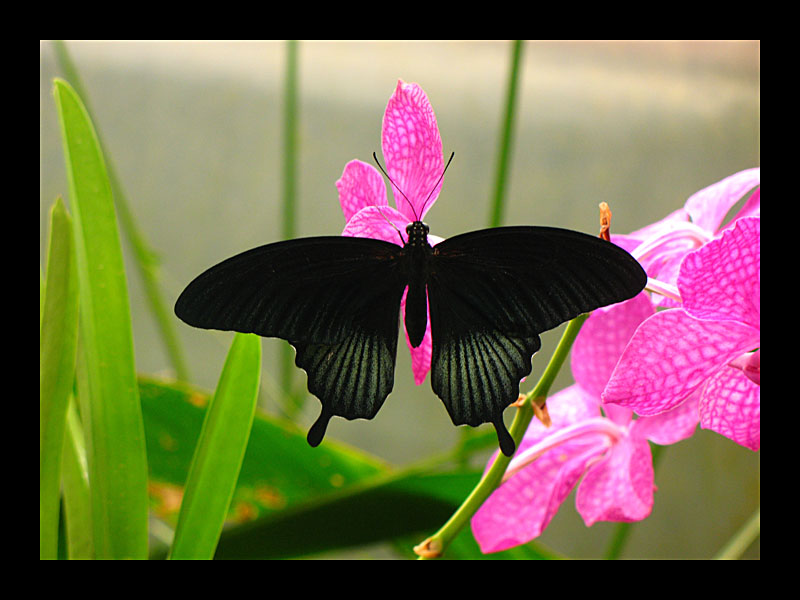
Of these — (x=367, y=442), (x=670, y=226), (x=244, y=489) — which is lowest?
(x=367, y=442)

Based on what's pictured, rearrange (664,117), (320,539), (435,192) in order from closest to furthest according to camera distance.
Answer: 1. (435,192)
2. (320,539)
3. (664,117)

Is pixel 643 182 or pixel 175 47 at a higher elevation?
pixel 175 47

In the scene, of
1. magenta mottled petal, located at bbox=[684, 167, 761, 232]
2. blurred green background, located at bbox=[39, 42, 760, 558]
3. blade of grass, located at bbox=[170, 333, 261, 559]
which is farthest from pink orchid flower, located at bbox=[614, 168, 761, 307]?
blurred green background, located at bbox=[39, 42, 760, 558]

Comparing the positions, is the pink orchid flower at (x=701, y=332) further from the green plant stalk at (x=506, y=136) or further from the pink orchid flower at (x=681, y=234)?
the green plant stalk at (x=506, y=136)

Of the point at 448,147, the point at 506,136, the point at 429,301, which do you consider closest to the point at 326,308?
the point at 429,301

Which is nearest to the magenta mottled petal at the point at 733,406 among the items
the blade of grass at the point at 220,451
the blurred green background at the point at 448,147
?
the blade of grass at the point at 220,451
